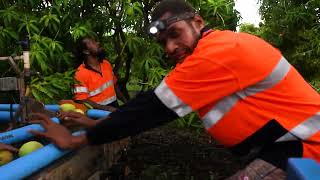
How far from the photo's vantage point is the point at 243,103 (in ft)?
6.66

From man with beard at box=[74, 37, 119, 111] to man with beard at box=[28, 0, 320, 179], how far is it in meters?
2.88

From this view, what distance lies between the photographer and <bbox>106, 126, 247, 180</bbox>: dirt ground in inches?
195

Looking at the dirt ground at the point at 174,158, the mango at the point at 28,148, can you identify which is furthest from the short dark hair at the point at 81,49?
the mango at the point at 28,148

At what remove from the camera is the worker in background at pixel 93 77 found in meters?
4.98

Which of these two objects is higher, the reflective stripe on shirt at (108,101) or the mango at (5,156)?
the mango at (5,156)

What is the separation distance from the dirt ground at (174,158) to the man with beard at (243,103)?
6.58 feet

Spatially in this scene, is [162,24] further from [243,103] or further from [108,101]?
[108,101]

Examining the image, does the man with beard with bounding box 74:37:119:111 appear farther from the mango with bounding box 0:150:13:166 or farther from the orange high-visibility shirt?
the orange high-visibility shirt

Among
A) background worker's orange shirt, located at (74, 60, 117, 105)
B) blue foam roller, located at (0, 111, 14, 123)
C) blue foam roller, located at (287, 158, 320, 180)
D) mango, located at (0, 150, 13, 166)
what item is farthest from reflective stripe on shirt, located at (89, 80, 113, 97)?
blue foam roller, located at (287, 158, 320, 180)

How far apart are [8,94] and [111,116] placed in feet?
11.7

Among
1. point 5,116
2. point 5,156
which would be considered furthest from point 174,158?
point 5,156

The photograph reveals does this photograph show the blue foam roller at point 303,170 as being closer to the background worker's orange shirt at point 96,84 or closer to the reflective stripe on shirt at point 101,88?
the background worker's orange shirt at point 96,84

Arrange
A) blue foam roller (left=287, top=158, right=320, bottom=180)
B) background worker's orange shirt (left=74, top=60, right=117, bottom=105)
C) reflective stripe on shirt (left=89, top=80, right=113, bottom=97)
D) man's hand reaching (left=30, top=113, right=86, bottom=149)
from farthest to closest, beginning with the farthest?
reflective stripe on shirt (left=89, top=80, right=113, bottom=97), background worker's orange shirt (left=74, top=60, right=117, bottom=105), man's hand reaching (left=30, top=113, right=86, bottom=149), blue foam roller (left=287, top=158, right=320, bottom=180)

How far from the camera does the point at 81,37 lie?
5.07m
